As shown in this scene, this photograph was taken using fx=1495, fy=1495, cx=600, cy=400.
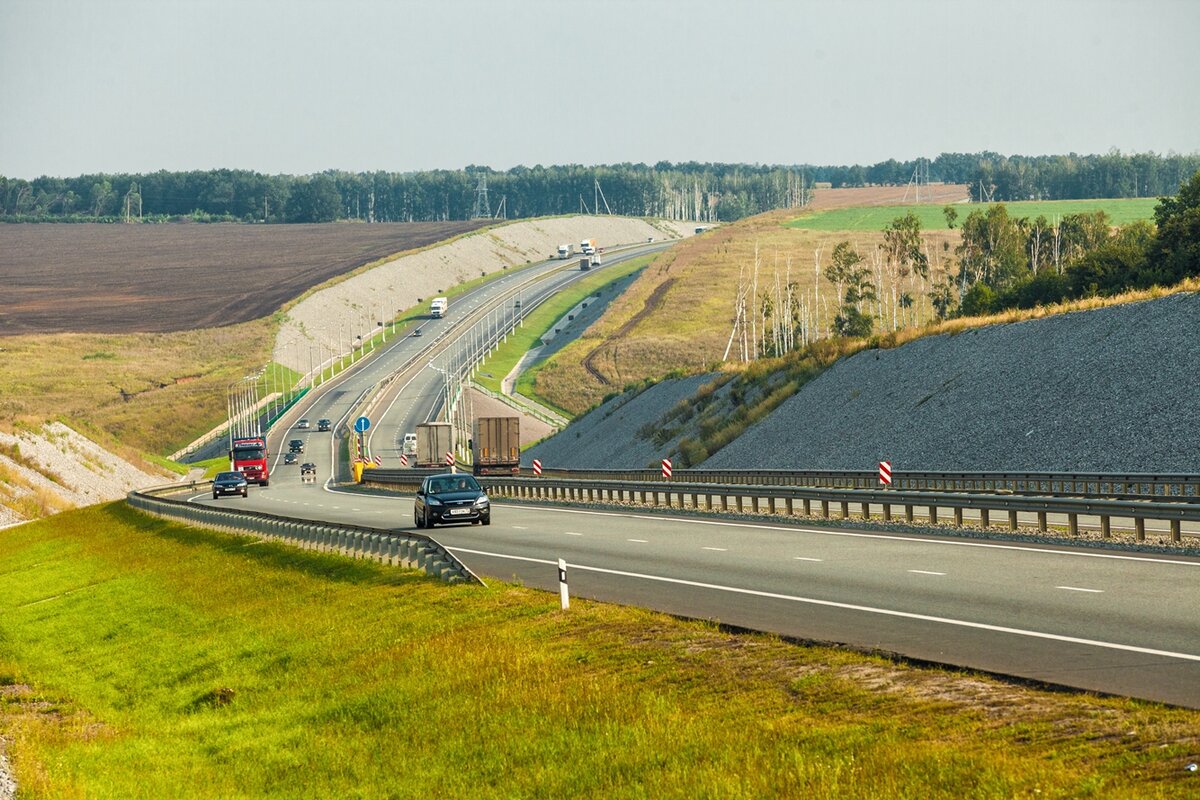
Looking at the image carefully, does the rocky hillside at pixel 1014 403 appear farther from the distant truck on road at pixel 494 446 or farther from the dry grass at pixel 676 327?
the dry grass at pixel 676 327

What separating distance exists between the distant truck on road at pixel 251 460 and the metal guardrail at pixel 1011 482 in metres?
46.4

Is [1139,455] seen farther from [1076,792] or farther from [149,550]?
[1076,792]

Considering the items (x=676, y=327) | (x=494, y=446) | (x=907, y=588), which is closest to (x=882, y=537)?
(x=907, y=588)

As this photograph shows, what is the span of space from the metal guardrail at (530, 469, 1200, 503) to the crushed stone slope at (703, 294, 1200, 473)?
635 cm

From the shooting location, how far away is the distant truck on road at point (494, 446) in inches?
3189

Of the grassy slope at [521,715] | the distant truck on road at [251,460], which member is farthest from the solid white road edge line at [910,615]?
the distant truck on road at [251,460]

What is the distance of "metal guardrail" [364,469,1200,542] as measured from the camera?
2764 cm

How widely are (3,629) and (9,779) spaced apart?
24.0 meters

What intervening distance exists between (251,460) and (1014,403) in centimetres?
5515

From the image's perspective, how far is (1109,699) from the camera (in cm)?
1187

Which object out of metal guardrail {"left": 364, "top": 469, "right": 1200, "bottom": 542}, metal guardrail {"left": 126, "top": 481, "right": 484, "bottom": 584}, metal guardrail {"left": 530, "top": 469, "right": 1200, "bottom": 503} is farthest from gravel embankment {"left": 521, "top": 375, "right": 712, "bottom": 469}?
metal guardrail {"left": 126, "top": 481, "right": 484, "bottom": 584}

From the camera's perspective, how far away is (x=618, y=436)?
101 meters

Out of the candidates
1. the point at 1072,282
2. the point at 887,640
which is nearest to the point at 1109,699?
the point at 887,640

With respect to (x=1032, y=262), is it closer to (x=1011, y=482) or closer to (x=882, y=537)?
(x=1011, y=482)
